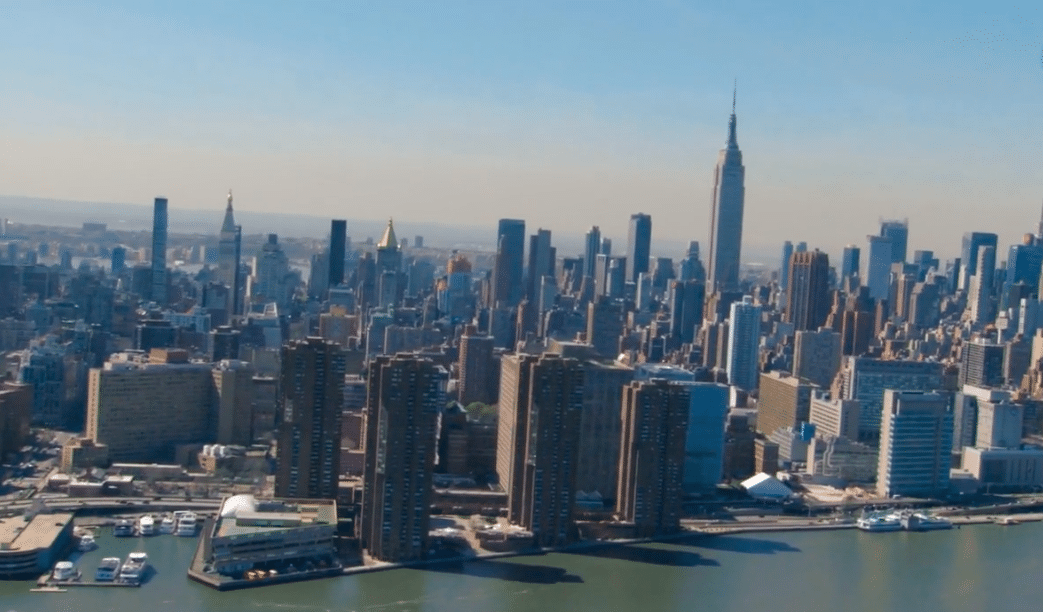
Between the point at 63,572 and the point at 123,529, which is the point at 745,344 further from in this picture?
the point at 63,572

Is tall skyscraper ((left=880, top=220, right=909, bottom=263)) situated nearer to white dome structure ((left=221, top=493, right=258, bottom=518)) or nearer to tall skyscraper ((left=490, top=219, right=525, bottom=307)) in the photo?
tall skyscraper ((left=490, top=219, right=525, bottom=307))

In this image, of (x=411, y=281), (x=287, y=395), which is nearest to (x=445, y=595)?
(x=287, y=395)

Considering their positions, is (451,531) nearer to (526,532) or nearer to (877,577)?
(526,532)

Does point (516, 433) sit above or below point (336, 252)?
below

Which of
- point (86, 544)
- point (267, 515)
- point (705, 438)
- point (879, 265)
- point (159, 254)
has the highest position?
point (879, 265)

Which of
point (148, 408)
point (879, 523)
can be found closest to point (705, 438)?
point (879, 523)

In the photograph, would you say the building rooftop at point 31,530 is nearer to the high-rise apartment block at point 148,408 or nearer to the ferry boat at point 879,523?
the high-rise apartment block at point 148,408

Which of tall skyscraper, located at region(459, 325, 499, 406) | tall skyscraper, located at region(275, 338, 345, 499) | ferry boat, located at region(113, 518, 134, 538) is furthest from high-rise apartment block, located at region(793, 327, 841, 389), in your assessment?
ferry boat, located at region(113, 518, 134, 538)
